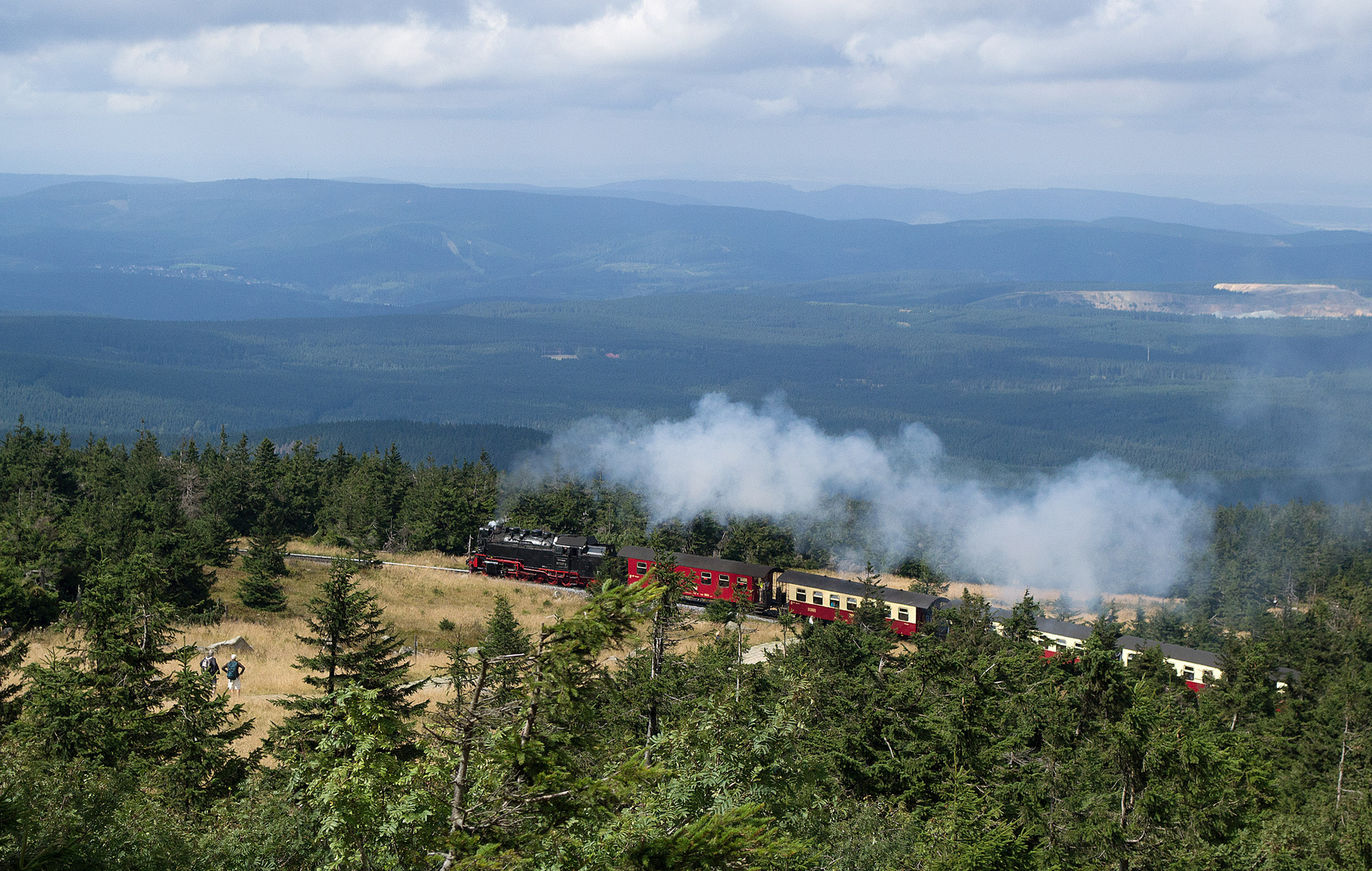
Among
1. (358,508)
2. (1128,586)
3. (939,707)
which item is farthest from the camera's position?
(1128,586)

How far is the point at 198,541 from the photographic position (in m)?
59.1

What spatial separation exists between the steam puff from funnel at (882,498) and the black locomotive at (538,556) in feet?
44.0

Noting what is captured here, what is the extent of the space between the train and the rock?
69.6ft

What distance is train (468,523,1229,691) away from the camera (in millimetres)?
62469

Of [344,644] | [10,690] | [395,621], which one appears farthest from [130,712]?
[395,621]

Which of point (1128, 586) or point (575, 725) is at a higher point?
point (575, 725)

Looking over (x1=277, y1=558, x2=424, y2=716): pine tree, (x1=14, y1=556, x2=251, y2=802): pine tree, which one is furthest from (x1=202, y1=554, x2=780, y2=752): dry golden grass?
(x1=14, y1=556, x2=251, y2=802): pine tree

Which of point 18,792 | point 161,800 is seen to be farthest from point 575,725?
point 161,800

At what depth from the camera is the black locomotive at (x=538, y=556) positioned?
237 ft

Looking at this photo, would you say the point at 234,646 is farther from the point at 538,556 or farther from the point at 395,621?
the point at 538,556

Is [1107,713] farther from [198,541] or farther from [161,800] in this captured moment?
[198,541]

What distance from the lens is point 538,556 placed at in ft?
239

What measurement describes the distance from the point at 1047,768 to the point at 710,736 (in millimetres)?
16972

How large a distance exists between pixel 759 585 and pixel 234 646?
3324 cm
